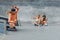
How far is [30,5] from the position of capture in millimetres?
28531

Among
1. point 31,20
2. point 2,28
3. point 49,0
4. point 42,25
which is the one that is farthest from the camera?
point 49,0

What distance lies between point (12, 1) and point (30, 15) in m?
3.31

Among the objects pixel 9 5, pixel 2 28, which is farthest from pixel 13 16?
pixel 9 5

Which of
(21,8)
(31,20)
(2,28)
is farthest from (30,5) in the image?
(2,28)

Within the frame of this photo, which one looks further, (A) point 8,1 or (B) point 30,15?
(A) point 8,1

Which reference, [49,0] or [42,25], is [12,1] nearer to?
[49,0]

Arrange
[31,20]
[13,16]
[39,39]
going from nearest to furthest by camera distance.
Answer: [39,39] < [13,16] < [31,20]

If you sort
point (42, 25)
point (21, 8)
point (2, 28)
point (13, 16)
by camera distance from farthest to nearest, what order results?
point (21, 8) → point (42, 25) → point (13, 16) → point (2, 28)

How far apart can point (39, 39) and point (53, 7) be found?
13142 millimetres

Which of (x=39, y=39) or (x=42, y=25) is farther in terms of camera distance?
(x=42, y=25)

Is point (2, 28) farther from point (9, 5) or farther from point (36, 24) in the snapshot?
point (9, 5)

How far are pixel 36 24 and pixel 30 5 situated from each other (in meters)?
6.66

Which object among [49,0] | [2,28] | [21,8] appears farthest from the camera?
[49,0]

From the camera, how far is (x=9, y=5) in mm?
28188
